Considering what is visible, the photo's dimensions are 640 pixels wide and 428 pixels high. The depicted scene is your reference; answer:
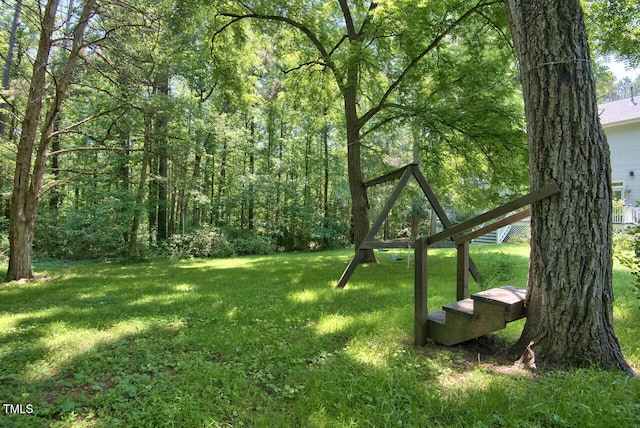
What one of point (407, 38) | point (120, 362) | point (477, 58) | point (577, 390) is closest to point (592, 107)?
point (577, 390)

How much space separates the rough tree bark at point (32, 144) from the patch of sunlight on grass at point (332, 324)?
7.51 m

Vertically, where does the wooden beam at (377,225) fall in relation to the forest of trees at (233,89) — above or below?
below

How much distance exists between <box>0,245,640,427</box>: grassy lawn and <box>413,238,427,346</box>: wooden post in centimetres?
15

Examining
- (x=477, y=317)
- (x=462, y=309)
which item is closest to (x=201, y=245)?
(x=462, y=309)

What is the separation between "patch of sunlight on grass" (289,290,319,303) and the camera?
4.65m

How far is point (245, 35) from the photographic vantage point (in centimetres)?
909

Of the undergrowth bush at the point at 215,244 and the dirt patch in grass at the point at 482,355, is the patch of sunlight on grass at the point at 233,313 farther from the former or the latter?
the undergrowth bush at the point at 215,244

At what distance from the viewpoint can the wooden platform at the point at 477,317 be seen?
2.54 m

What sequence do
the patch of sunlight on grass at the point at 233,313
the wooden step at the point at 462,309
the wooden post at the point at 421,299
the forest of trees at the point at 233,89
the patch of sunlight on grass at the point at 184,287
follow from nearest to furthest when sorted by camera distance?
1. the wooden step at the point at 462,309
2. the wooden post at the point at 421,299
3. the patch of sunlight on grass at the point at 233,313
4. the patch of sunlight on grass at the point at 184,287
5. the forest of trees at the point at 233,89

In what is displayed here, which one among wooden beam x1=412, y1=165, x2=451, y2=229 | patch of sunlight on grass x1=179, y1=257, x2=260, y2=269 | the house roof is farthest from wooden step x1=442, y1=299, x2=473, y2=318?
the house roof

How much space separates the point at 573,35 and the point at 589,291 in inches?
73.8

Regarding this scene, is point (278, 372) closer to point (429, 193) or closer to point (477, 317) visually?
point (477, 317)

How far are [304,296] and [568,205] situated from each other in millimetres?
3549

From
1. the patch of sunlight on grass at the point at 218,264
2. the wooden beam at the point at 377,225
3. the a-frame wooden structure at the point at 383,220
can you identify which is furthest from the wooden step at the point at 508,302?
the patch of sunlight on grass at the point at 218,264
